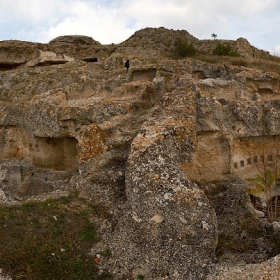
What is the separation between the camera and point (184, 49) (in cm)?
2634

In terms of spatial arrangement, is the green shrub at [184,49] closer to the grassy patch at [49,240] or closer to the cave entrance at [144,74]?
the cave entrance at [144,74]

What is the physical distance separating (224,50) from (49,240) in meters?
22.8

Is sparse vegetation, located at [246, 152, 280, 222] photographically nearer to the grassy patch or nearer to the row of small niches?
the row of small niches

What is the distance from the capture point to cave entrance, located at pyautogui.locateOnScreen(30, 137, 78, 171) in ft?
44.4

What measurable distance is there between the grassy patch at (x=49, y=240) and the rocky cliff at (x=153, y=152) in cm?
46

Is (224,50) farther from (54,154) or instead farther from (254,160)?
(54,154)

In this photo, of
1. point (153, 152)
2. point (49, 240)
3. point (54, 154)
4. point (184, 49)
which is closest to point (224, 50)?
point (184, 49)

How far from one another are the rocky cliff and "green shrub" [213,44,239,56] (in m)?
8.16

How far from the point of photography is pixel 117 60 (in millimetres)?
21484

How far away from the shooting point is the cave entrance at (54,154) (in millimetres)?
13531

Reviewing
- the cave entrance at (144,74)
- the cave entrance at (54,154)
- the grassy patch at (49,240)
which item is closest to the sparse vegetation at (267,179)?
the grassy patch at (49,240)

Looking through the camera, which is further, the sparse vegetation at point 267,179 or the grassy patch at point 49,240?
the sparse vegetation at point 267,179

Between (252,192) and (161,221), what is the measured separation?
5.24 m

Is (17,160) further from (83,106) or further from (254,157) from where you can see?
(254,157)
